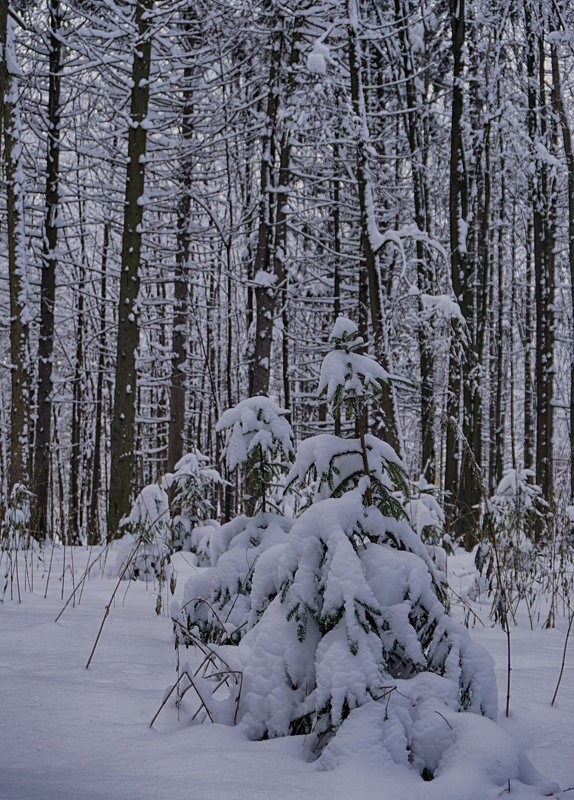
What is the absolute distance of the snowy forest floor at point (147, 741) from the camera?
1.50 meters

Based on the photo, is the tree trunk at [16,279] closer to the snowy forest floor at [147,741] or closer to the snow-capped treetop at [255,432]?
the snowy forest floor at [147,741]

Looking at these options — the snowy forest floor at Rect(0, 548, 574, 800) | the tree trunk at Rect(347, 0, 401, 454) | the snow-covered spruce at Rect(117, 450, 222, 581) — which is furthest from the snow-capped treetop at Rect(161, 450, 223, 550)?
the snowy forest floor at Rect(0, 548, 574, 800)

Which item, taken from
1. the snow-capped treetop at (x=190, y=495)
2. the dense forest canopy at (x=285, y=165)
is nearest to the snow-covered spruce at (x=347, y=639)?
the dense forest canopy at (x=285, y=165)

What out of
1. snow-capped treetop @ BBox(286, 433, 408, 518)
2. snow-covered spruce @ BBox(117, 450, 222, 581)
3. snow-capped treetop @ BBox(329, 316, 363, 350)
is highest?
snow-capped treetop @ BBox(329, 316, 363, 350)

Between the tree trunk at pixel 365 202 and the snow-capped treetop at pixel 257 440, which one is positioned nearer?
the snow-capped treetop at pixel 257 440

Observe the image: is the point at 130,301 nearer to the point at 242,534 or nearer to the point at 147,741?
the point at 242,534

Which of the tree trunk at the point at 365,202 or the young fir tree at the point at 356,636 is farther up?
the tree trunk at the point at 365,202

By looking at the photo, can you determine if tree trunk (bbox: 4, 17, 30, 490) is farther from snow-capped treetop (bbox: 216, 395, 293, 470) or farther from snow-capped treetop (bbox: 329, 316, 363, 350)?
snow-capped treetop (bbox: 329, 316, 363, 350)

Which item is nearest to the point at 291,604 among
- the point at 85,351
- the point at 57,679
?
the point at 57,679

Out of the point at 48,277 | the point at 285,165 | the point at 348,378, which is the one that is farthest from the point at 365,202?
the point at 48,277

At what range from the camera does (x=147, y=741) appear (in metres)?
1.83

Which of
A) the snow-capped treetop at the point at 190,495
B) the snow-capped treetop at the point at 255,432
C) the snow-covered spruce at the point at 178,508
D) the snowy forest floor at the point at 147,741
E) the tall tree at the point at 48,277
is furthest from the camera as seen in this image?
the tall tree at the point at 48,277

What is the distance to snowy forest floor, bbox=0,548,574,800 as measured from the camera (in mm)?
1497

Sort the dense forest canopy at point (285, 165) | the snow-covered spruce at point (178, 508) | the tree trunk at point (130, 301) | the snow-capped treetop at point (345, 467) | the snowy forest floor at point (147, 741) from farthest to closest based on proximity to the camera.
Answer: the tree trunk at point (130, 301)
the dense forest canopy at point (285, 165)
the snow-covered spruce at point (178, 508)
the snow-capped treetop at point (345, 467)
the snowy forest floor at point (147, 741)
